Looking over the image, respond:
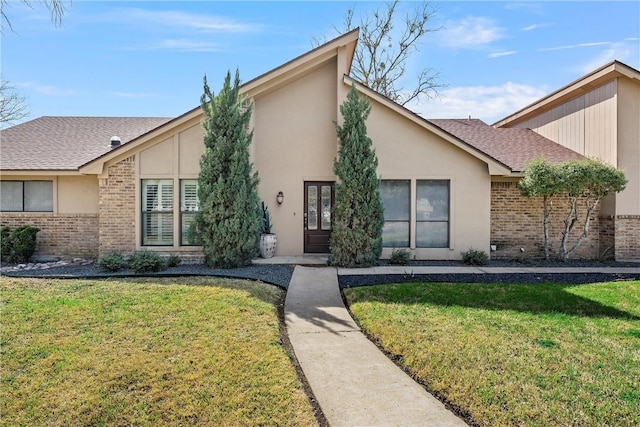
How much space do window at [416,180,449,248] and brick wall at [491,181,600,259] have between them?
1693 millimetres

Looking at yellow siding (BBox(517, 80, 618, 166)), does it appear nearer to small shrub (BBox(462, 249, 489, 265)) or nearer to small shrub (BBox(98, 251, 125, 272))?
small shrub (BBox(462, 249, 489, 265))

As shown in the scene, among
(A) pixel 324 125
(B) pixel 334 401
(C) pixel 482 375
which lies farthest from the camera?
(A) pixel 324 125

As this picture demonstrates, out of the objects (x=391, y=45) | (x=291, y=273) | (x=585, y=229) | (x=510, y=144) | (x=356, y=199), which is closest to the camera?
(x=291, y=273)

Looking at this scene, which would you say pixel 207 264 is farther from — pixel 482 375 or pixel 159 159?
pixel 482 375

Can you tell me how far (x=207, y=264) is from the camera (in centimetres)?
1031

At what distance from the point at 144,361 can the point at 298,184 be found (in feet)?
26.4

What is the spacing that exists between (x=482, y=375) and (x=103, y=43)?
12235mm

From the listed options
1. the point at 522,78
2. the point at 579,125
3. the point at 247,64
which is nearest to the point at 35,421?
the point at 247,64

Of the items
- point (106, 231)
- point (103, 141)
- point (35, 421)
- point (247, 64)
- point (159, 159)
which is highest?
point (247, 64)

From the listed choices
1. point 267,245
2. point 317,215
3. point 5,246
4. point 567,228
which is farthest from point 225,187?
point 567,228

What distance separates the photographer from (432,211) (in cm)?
1187

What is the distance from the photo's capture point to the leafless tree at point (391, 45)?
80.5 ft

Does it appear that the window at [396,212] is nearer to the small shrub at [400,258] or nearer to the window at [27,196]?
the small shrub at [400,258]

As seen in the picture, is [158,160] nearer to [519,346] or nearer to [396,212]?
[396,212]
